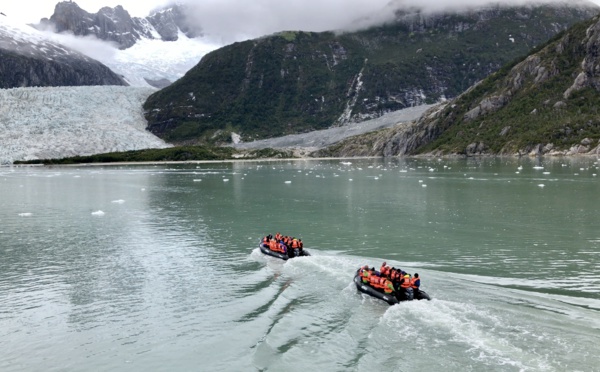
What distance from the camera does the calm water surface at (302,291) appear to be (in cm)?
1938

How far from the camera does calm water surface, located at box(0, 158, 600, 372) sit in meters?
19.4

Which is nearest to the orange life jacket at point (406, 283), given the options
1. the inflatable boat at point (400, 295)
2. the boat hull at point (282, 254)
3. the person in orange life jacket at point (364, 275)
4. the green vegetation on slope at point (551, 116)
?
the inflatable boat at point (400, 295)

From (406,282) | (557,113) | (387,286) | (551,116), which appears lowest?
(387,286)

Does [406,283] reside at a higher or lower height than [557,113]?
lower

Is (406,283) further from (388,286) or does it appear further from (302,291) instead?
(302,291)

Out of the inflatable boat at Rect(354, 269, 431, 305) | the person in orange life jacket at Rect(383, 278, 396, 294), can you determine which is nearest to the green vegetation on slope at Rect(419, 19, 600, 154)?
the inflatable boat at Rect(354, 269, 431, 305)

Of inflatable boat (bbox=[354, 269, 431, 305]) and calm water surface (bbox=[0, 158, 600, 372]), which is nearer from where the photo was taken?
calm water surface (bbox=[0, 158, 600, 372])

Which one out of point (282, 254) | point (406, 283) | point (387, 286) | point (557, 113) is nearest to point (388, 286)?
point (387, 286)

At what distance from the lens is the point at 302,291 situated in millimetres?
27203

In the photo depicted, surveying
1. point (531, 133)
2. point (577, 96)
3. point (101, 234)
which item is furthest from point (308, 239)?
point (577, 96)

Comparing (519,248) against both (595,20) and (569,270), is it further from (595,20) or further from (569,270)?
(595,20)

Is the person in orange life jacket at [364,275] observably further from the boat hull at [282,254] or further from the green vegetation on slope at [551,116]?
the green vegetation on slope at [551,116]

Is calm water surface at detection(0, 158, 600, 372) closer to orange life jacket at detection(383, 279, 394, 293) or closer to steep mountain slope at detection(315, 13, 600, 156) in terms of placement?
orange life jacket at detection(383, 279, 394, 293)

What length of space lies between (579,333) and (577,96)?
7257 inches
